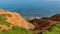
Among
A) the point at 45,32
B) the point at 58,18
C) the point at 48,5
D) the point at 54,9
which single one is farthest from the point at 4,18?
the point at 48,5

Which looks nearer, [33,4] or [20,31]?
[20,31]

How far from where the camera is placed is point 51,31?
46.4 ft

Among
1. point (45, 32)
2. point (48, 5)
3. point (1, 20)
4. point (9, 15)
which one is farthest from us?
point (48, 5)

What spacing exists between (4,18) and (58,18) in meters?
4.43

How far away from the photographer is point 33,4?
160 ft

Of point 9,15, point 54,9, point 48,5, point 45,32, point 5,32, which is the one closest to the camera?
point 5,32

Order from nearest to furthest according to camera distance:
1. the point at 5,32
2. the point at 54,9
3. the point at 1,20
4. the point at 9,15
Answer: the point at 5,32 < the point at 1,20 < the point at 9,15 < the point at 54,9

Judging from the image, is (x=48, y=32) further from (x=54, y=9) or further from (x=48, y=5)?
(x=48, y=5)

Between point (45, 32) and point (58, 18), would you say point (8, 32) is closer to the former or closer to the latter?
point (45, 32)

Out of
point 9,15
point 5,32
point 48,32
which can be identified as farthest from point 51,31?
point 9,15

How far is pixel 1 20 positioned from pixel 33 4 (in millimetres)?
34054

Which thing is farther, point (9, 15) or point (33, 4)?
point (33, 4)

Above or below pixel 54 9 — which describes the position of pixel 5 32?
above

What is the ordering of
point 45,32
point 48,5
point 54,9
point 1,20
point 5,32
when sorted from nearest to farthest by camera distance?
point 5,32
point 45,32
point 1,20
point 54,9
point 48,5
